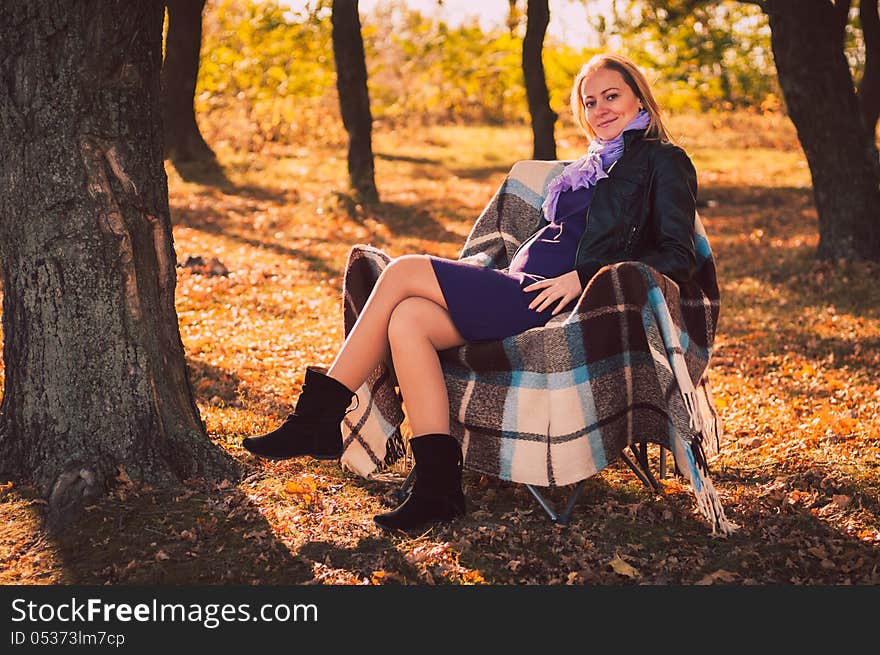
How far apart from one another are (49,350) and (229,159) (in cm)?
1187

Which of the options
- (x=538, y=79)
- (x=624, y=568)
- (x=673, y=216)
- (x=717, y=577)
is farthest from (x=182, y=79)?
(x=717, y=577)

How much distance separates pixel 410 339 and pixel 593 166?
107 centimetres

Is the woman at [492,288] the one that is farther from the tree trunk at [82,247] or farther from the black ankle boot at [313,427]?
the tree trunk at [82,247]

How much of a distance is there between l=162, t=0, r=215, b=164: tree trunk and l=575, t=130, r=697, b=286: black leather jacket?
10609 millimetres

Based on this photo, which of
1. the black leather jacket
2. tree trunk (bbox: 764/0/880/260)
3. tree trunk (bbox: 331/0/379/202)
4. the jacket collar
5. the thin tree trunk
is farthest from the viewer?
tree trunk (bbox: 331/0/379/202)

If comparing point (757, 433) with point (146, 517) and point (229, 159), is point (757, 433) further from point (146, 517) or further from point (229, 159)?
point (229, 159)

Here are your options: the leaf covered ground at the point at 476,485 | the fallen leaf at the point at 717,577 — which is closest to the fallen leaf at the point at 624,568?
the leaf covered ground at the point at 476,485

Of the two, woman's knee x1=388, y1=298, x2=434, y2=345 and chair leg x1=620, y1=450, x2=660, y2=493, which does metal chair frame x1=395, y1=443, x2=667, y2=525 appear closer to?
chair leg x1=620, y1=450, x2=660, y2=493

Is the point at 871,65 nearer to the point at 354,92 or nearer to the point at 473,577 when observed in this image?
the point at 354,92

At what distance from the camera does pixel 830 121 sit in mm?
8281

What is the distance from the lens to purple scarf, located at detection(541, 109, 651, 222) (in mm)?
3893

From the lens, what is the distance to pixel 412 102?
68.9ft

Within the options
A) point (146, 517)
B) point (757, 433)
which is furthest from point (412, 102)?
point (146, 517)

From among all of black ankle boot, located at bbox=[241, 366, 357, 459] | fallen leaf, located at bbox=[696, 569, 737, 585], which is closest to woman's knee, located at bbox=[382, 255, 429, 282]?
black ankle boot, located at bbox=[241, 366, 357, 459]
